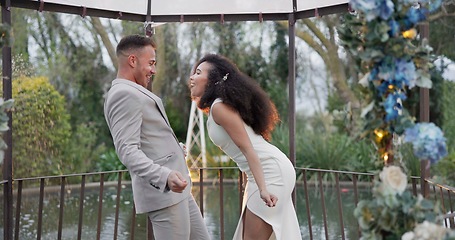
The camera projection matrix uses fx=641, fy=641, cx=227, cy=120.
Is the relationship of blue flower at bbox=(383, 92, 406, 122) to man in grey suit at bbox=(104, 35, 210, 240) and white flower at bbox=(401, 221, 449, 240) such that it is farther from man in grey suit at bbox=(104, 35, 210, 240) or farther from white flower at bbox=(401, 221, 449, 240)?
man in grey suit at bbox=(104, 35, 210, 240)

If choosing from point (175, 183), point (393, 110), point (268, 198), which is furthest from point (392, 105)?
point (268, 198)

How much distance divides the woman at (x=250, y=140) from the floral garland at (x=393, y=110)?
98 centimetres

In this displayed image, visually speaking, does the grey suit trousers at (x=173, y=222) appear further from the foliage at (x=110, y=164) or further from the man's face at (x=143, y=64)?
the foliage at (x=110, y=164)

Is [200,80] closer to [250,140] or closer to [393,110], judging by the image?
[250,140]

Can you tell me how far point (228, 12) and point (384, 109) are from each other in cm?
255

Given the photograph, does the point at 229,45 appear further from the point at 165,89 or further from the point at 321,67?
the point at 321,67

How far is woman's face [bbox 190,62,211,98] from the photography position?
298cm

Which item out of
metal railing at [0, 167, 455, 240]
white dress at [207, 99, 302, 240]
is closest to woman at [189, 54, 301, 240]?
white dress at [207, 99, 302, 240]

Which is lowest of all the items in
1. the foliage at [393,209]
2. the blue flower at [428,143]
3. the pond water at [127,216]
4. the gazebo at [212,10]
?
the pond water at [127,216]

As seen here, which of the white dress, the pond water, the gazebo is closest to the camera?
the white dress

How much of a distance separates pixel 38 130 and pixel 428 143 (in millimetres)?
9070

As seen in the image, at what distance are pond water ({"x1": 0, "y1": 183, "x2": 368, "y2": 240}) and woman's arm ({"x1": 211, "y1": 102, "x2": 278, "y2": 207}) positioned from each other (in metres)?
3.61

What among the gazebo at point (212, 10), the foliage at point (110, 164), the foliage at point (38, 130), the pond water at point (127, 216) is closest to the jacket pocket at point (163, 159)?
the gazebo at point (212, 10)

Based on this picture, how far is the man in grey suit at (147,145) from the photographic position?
2.48 meters
